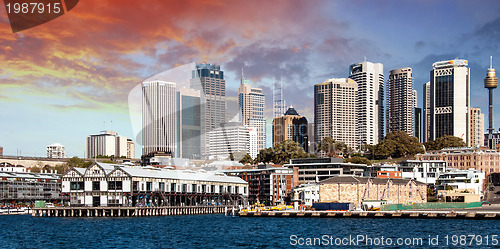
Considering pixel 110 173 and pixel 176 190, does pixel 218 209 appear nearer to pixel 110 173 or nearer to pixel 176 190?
pixel 176 190

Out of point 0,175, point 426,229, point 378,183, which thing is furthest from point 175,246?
point 0,175

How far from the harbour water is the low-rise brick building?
34642 mm

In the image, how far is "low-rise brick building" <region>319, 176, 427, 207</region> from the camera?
5773 inches

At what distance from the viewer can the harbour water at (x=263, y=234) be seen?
75.8 meters

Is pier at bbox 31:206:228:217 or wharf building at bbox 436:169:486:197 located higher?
wharf building at bbox 436:169:486:197

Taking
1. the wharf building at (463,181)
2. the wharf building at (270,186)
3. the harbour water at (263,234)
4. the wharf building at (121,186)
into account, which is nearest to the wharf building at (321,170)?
the wharf building at (270,186)

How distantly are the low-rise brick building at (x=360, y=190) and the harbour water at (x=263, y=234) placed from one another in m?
34.6

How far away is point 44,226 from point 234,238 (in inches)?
1623

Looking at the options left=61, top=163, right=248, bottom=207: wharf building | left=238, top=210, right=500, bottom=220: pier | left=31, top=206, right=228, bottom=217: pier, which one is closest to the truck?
left=238, top=210, right=500, bottom=220: pier

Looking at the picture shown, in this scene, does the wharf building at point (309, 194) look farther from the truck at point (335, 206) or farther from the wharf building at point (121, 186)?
the wharf building at point (121, 186)

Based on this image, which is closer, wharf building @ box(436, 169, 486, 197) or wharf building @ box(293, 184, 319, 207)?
wharf building @ box(293, 184, 319, 207)

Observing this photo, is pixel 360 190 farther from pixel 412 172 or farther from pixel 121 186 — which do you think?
pixel 121 186

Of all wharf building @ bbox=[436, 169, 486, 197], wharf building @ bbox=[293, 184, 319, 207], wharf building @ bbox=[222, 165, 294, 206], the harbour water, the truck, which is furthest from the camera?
wharf building @ bbox=[222, 165, 294, 206]

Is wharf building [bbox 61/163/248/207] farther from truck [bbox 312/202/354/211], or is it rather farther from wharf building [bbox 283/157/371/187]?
wharf building [bbox 283/157/371/187]
